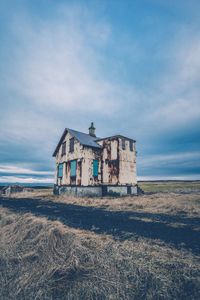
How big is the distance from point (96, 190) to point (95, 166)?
2.84 m

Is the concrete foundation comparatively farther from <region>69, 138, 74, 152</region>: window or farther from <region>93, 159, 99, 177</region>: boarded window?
<region>69, 138, 74, 152</region>: window

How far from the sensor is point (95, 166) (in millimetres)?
21453

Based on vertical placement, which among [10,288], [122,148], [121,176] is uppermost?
[122,148]

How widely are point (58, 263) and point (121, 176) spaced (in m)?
19.2

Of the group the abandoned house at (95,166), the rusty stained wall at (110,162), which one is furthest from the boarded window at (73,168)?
the rusty stained wall at (110,162)

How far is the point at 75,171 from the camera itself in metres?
21.2

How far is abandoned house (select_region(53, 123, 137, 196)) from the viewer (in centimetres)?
2055

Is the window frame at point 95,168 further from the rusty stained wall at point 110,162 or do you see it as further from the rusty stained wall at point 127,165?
the rusty stained wall at point 127,165

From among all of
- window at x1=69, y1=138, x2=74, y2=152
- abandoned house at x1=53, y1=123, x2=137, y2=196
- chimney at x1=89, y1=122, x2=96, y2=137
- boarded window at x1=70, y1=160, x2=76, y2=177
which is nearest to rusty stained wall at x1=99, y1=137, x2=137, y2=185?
abandoned house at x1=53, y1=123, x2=137, y2=196

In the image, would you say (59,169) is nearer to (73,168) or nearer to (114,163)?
(73,168)

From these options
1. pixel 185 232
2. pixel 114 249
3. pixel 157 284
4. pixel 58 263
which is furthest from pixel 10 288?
pixel 185 232

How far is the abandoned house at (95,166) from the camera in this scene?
2055cm

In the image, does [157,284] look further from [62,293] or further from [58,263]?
[58,263]

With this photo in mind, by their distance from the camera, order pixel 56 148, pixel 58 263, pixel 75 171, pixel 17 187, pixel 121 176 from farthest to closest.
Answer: pixel 17 187
pixel 56 148
pixel 121 176
pixel 75 171
pixel 58 263
